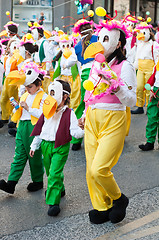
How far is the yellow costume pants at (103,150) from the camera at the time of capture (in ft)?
11.6

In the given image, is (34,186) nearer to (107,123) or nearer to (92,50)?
(107,123)

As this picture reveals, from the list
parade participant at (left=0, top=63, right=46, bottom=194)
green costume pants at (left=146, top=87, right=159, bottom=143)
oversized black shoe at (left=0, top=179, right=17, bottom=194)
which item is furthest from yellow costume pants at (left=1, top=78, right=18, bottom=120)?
oversized black shoe at (left=0, top=179, right=17, bottom=194)

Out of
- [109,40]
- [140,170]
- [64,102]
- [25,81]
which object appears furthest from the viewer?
[140,170]

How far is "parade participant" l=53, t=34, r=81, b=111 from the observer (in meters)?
6.81

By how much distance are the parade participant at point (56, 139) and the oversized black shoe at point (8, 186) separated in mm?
493

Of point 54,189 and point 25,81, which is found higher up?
→ point 25,81

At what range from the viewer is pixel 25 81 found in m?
4.62

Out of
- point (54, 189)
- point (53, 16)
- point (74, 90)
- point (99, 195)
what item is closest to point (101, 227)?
point (99, 195)

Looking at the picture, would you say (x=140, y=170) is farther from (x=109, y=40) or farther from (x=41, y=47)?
(x=41, y=47)

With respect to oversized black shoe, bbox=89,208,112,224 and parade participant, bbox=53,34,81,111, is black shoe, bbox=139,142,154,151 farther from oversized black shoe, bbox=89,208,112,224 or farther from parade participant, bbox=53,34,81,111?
oversized black shoe, bbox=89,208,112,224

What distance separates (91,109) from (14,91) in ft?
15.9

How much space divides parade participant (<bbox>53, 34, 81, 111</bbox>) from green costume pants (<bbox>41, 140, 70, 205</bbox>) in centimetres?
245

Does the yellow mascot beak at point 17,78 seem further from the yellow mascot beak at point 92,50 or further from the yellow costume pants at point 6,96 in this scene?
the yellow costume pants at point 6,96

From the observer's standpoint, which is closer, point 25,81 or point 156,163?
point 25,81
